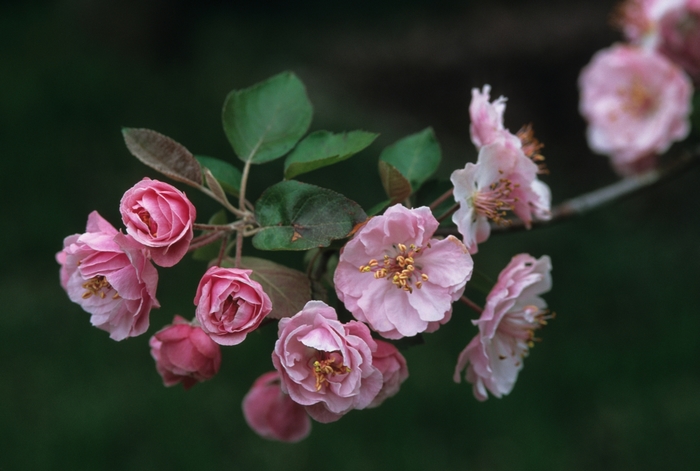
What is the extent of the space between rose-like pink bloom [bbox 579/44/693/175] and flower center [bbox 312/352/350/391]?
A: 1.32 metres

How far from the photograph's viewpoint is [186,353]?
Result: 1.02 m

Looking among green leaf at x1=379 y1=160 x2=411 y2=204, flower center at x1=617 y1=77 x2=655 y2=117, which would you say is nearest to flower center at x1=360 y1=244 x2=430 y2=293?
green leaf at x1=379 y1=160 x2=411 y2=204

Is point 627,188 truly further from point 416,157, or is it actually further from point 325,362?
point 325,362

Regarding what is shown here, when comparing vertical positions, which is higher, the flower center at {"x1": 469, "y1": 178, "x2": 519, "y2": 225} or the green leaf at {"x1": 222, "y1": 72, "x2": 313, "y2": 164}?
the green leaf at {"x1": 222, "y1": 72, "x2": 313, "y2": 164}

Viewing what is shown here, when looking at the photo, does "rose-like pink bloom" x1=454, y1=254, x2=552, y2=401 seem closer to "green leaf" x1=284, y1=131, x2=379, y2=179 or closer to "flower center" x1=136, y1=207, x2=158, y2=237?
"green leaf" x1=284, y1=131, x2=379, y2=179

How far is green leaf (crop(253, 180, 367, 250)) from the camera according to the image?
973mm

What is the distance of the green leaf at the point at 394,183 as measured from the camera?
1.08m

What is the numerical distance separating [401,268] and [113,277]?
15.3 inches

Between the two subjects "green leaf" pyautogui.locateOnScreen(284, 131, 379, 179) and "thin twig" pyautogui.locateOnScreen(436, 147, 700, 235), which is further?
"thin twig" pyautogui.locateOnScreen(436, 147, 700, 235)

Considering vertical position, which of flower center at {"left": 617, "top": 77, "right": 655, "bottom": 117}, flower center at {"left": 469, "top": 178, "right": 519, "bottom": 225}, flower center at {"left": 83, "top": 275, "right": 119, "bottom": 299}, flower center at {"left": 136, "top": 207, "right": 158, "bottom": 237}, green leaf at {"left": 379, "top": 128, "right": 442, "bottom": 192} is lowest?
flower center at {"left": 617, "top": 77, "right": 655, "bottom": 117}

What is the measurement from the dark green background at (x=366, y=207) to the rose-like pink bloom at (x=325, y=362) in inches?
74.8

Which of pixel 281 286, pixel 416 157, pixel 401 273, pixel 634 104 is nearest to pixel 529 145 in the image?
pixel 416 157

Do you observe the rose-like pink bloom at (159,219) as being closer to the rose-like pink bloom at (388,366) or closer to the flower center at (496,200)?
the rose-like pink bloom at (388,366)

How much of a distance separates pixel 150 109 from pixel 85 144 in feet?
1.43
